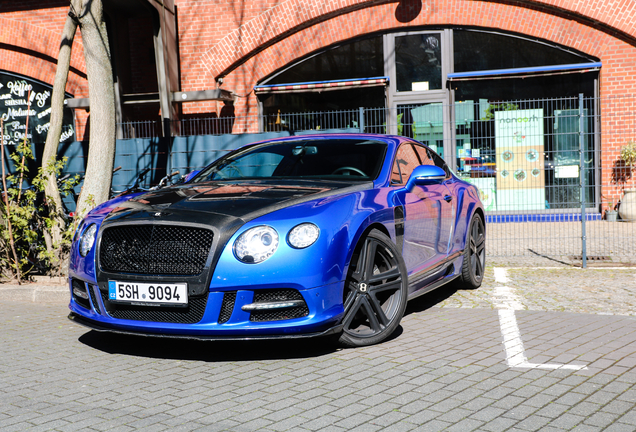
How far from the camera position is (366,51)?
14.8 metres

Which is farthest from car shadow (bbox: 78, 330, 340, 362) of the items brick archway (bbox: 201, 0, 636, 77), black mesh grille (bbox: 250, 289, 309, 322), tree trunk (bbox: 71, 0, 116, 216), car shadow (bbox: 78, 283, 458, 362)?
brick archway (bbox: 201, 0, 636, 77)

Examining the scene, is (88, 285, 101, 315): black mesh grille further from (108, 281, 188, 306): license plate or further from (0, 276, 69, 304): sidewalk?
(0, 276, 69, 304): sidewalk

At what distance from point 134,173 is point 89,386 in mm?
7526

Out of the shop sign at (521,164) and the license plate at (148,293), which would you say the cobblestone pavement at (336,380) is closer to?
the license plate at (148,293)

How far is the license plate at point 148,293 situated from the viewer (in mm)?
3939

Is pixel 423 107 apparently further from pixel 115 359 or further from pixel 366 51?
pixel 115 359

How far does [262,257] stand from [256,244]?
0.31 ft

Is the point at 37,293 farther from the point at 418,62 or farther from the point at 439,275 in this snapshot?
the point at 418,62

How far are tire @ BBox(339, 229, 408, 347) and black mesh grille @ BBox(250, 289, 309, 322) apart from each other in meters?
0.36

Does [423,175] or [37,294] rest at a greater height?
[423,175]

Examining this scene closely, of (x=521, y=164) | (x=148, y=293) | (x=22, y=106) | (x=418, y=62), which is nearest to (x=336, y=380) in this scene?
(x=148, y=293)

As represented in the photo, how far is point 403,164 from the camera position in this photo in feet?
18.3

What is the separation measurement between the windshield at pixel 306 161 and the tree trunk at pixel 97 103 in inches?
99.1

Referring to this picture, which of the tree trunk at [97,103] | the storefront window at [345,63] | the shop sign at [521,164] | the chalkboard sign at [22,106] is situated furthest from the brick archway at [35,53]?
the shop sign at [521,164]
